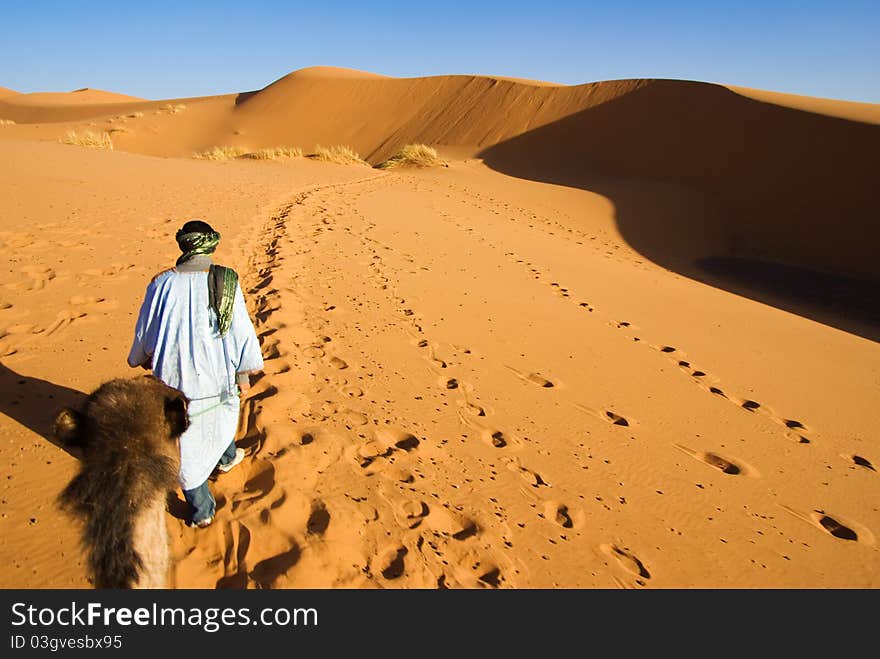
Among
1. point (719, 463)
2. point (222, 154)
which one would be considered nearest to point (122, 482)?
point (719, 463)

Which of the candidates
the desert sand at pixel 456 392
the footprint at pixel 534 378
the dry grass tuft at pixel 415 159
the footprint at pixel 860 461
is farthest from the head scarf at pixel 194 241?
the dry grass tuft at pixel 415 159

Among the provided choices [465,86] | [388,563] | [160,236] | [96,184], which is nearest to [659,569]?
[388,563]

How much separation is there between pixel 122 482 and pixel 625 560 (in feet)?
6.91

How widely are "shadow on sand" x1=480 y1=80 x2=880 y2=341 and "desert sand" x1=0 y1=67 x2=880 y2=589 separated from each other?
0.24 m

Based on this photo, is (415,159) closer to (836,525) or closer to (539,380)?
(539,380)

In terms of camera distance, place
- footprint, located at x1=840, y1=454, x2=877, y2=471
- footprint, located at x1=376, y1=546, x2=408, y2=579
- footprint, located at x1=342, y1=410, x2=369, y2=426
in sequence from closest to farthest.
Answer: footprint, located at x1=376, y1=546, x2=408, y2=579
footprint, located at x1=342, y1=410, x2=369, y2=426
footprint, located at x1=840, y1=454, x2=877, y2=471

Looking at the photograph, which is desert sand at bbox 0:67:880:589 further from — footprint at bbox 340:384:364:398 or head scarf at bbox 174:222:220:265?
head scarf at bbox 174:222:220:265

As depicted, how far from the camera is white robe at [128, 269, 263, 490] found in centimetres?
221

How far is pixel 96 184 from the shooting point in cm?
897

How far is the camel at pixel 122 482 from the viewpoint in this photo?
74.0 inches

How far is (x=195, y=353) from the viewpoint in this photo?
2.27 meters

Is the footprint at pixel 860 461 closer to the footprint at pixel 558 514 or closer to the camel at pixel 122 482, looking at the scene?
the footprint at pixel 558 514

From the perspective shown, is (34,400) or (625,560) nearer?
(625,560)

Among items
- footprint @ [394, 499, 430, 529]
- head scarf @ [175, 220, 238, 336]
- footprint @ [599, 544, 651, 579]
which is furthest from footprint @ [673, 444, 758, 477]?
head scarf @ [175, 220, 238, 336]
